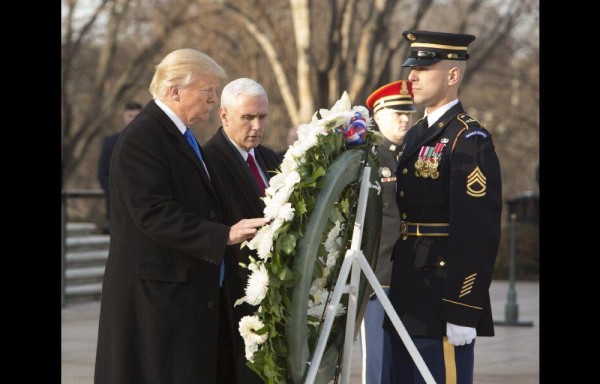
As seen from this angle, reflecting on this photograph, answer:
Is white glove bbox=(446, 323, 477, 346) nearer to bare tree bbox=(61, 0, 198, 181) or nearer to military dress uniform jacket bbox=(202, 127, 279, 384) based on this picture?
military dress uniform jacket bbox=(202, 127, 279, 384)

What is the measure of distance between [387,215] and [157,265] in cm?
220

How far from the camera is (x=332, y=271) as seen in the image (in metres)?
5.78

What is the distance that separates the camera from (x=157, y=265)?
577cm

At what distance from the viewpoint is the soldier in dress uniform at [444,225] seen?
564cm

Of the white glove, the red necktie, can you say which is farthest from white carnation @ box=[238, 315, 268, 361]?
the red necktie

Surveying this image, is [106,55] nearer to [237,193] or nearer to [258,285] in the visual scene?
[237,193]

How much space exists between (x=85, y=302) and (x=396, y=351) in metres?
11.4

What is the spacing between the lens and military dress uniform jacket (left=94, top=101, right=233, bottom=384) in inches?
225

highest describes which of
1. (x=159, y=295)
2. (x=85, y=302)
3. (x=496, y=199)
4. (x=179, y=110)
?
(x=179, y=110)

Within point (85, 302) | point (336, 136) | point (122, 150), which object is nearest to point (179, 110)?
point (122, 150)

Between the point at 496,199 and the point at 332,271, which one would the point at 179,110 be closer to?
the point at 332,271

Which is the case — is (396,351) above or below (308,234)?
below

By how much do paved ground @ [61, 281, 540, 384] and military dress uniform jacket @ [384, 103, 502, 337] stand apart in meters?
3.94

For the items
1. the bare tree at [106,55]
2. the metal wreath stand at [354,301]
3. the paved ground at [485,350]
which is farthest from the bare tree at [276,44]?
the metal wreath stand at [354,301]
